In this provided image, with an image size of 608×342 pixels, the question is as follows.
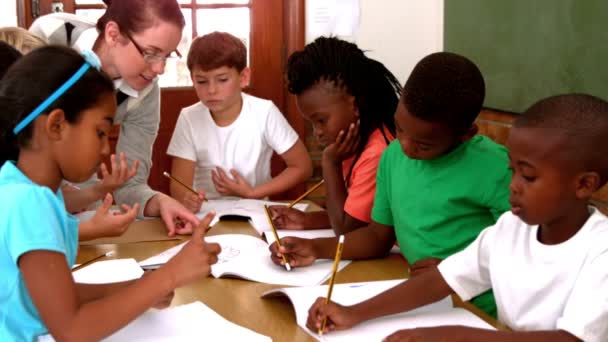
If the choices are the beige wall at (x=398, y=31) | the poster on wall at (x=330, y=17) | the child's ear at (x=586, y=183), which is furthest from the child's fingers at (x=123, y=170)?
the beige wall at (x=398, y=31)

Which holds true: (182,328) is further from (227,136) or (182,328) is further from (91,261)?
(227,136)

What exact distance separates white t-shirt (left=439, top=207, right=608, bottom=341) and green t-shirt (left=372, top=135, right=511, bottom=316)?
0.53 feet

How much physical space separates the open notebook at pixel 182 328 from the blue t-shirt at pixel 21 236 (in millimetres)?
55

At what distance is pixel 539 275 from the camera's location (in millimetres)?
1111

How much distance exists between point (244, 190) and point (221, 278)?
86 cm

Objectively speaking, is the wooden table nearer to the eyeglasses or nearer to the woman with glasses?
the woman with glasses

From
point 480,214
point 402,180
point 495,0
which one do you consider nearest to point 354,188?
point 402,180

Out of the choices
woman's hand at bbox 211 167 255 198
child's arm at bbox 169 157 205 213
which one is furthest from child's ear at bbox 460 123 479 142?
child's arm at bbox 169 157 205 213

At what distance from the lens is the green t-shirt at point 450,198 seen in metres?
1.42

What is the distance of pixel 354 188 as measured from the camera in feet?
5.98

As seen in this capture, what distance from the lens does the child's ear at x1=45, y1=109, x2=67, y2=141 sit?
108 cm

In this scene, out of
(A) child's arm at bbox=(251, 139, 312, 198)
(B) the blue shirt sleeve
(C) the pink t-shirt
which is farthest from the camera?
(A) child's arm at bbox=(251, 139, 312, 198)

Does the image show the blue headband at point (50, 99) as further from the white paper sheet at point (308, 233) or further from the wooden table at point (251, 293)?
the white paper sheet at point (308, 233)

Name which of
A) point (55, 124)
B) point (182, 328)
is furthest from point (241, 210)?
point (55, 124)
